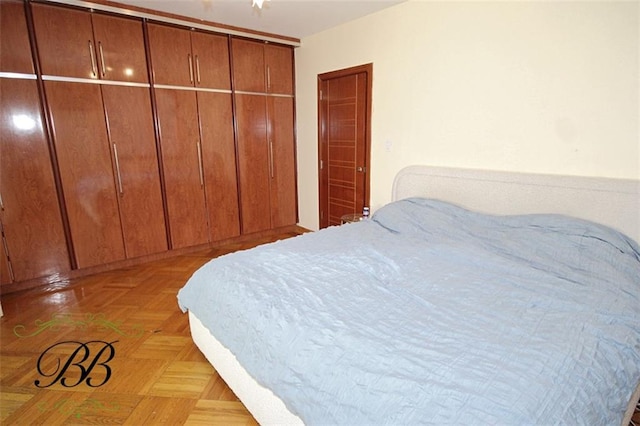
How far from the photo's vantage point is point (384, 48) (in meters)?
3.07

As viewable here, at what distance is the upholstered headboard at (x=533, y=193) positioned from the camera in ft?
6.07

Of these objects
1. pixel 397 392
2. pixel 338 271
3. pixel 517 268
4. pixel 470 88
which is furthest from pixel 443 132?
pixel 397 392

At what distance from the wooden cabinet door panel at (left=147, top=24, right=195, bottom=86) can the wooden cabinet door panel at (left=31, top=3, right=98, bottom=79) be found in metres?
0.51

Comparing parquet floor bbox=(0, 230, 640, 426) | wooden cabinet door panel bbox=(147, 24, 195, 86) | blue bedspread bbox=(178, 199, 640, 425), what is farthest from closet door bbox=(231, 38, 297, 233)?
blue bedspread bbox=(178, 199, 640, 425)

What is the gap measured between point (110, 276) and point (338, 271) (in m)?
2.58

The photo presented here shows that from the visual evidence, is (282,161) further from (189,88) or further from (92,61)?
(92,61)

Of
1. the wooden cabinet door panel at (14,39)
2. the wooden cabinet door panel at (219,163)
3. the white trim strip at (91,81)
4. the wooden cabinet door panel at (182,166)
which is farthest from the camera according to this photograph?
the wooden cabinet door panel at (219,163)

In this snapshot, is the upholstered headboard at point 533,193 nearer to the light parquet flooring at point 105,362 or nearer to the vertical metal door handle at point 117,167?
the light parquet flooring at point 105,362

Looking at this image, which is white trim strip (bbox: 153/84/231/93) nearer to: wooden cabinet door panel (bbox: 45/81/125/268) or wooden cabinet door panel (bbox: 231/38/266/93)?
wooden cabinet door panel (bbox: 231/38/266/93)

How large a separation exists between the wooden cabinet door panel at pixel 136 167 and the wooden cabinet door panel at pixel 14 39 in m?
0.57

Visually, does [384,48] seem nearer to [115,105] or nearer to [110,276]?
[115,105]

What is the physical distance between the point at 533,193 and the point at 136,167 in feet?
11.3

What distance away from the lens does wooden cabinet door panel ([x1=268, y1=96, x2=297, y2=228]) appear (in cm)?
416

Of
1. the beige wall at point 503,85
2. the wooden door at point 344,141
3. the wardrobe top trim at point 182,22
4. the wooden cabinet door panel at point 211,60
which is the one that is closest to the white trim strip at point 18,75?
the wardrobe top trim at point 182,22
